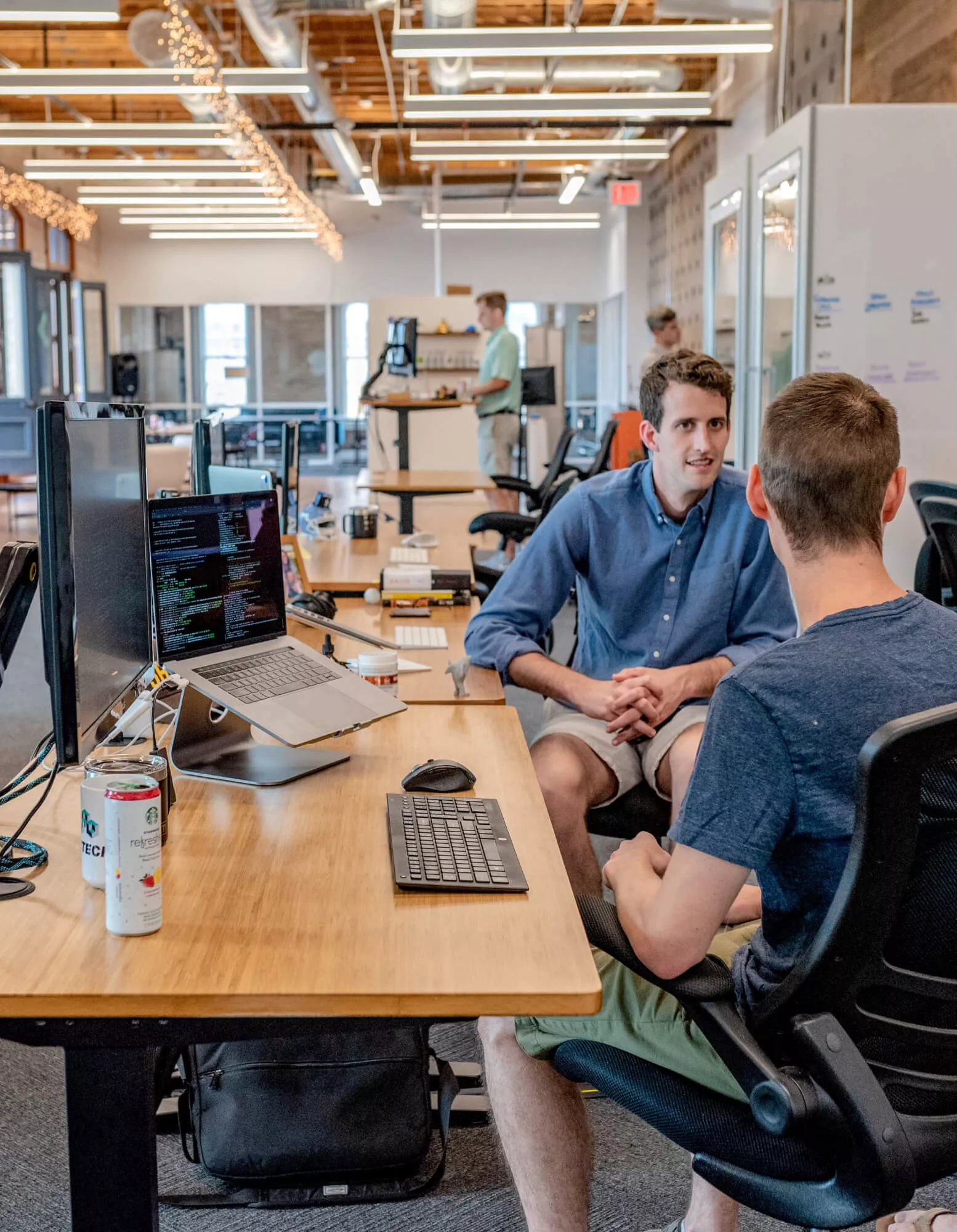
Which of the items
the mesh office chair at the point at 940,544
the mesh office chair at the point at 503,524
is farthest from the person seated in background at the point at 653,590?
the mesh office chair at the point at 503,524

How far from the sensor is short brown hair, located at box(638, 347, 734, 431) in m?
2.52

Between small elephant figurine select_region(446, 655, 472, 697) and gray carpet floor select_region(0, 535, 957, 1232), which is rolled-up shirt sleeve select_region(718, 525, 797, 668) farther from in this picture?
gray carpet floor select_region(0, 535, 957, 1232)

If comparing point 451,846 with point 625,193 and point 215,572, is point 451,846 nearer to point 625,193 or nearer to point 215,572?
point 215,572

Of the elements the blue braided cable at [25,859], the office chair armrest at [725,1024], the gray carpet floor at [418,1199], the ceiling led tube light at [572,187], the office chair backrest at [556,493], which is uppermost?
the ceiling led tube light at [572,187]

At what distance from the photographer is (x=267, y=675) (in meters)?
1.91

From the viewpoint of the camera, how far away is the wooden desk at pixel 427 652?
231 centimetres

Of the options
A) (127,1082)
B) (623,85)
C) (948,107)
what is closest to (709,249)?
(948,107)

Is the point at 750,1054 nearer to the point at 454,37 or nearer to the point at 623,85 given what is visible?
the point at 454,37

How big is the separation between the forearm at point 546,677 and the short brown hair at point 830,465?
1050 millimetres

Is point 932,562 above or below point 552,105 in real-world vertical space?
below

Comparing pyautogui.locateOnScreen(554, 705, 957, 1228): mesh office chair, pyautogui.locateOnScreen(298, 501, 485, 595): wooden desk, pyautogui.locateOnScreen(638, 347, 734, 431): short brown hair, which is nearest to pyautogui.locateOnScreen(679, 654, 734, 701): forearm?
pyautogui.locateOnScreen(638, 347, 734, 431): short brown hair

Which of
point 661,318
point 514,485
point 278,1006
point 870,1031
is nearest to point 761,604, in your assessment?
point 870,1031

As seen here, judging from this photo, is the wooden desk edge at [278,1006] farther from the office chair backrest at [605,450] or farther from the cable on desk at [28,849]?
the office chair backrest at [605,450]

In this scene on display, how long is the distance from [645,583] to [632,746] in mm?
337
